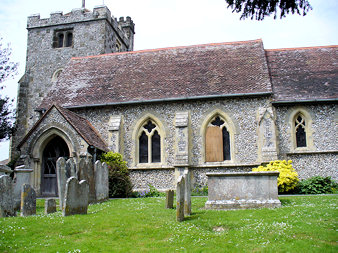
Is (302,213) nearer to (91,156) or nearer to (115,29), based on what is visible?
(91,156)

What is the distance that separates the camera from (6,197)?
31.9 feet

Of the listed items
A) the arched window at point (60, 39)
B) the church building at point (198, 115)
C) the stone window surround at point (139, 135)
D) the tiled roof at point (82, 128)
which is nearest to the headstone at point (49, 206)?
the church building at point (198, 115)

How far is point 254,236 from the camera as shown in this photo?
23.9ft

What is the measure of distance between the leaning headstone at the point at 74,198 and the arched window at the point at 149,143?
856 centimetres

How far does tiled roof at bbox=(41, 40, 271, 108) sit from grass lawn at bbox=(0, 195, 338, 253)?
9591 millimetres

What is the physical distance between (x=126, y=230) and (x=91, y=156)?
352 inches

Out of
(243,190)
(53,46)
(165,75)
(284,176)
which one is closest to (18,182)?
(243,190)

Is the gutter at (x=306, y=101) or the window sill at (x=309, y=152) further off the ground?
the gutter at (x=306, y=101)

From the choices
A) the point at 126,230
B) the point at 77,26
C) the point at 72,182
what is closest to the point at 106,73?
the point at 77,26

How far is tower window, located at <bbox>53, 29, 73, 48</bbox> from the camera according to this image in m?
28.5

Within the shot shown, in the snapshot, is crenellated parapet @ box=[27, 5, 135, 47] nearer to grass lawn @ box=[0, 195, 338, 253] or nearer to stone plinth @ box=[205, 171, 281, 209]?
stone plinth @ box=[205, 171, 281, 209]

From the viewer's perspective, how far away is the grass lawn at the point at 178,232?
674 centimetres

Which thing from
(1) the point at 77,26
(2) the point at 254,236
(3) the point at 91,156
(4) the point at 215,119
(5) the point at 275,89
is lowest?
(2) the point at 254,236

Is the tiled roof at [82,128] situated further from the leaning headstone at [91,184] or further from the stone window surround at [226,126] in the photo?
the stone window surround at [226,126]
